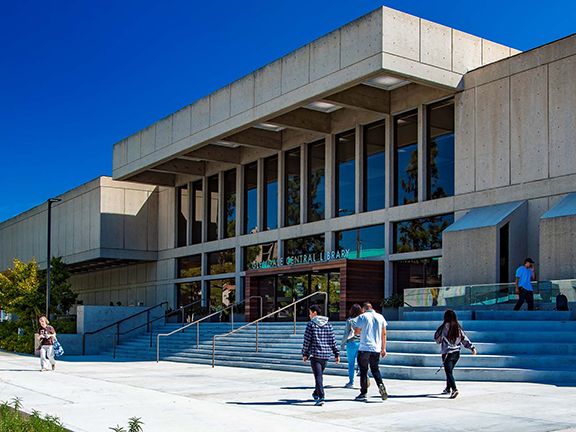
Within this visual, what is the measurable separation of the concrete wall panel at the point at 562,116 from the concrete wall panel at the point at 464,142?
294 cm

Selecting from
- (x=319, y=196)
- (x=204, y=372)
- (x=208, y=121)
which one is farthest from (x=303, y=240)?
(x=204, y=372)

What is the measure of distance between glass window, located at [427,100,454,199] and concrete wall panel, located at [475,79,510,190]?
1.54 metres

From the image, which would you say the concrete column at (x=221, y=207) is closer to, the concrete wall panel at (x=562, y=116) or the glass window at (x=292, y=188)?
the glass window at (x=292, y=188)

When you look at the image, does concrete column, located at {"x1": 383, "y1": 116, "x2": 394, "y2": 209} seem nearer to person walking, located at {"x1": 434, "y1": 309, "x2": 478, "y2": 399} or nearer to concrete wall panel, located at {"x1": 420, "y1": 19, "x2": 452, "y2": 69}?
concrete wall panel, located at {"x1": 420, "y1": 19, "x2": 452, "y2": 69}

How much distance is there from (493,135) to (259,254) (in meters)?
14.2

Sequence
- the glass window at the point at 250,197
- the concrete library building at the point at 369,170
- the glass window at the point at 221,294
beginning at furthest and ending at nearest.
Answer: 1. the glass window at the point at 221,294
2. the glass window at the point at 250,197
3. the concrete library building at the point at 369,170

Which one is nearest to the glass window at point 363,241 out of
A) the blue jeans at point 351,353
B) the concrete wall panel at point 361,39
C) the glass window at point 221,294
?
the concrete wall panel at point 361,39

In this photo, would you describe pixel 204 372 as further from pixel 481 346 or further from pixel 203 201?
pixel 203 201

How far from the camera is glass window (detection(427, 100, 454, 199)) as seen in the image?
2803 cm

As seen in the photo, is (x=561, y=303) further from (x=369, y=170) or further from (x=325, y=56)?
(x=369, y=170)

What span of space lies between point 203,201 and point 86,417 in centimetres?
2965

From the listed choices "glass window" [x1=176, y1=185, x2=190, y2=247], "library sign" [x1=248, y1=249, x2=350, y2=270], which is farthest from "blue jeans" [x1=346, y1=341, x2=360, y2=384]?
"glass window" [x1=176, y1=185, x2=190, y2=247]

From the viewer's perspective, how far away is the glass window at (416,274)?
28.1 m

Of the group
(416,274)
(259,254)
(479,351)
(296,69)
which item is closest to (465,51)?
(296,69)
